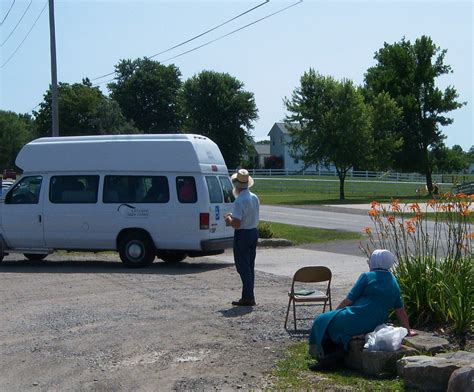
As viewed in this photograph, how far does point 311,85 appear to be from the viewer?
48875 mm

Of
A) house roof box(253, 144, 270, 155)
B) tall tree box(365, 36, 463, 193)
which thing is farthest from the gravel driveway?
house roof box(253, 144, 270, 155)

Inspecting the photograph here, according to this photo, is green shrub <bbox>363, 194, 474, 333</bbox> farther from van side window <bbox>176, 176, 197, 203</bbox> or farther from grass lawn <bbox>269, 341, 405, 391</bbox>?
van side window <bbox>176, 176, 197, 203</bbox>

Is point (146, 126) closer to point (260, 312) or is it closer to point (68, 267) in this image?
point (68, 267)

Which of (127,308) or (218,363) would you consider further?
(127,308)

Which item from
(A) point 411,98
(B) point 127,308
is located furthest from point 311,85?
(B) point 127,308

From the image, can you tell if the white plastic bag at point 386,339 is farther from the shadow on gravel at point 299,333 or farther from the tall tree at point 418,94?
the tall tree at point 418,94

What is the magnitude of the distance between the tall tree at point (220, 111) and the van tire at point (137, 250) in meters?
68.4

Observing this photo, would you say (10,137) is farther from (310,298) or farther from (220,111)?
(310,298)

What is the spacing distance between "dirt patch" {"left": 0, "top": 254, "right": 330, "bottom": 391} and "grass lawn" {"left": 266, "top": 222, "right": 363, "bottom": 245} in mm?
6370

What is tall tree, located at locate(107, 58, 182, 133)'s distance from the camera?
88000 mm

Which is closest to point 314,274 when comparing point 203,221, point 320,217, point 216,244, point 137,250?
point 203,221

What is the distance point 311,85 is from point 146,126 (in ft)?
143

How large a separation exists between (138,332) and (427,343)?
351 centimetres

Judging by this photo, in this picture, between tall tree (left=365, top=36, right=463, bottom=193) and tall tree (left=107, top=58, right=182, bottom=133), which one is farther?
tall tree (left=107, top=58, right=182, bottom=133)
